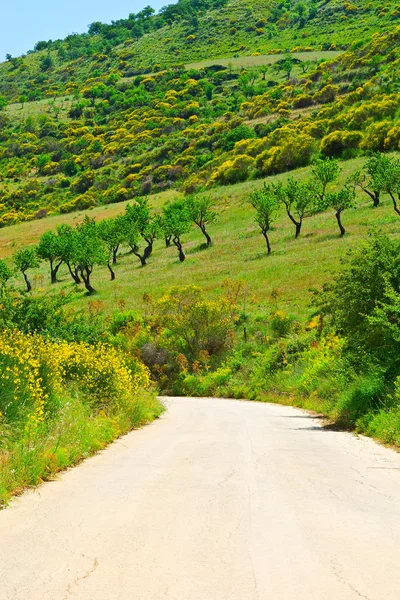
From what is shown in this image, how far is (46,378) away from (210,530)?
21.9 feet

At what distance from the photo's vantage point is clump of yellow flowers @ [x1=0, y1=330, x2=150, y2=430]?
987 cm

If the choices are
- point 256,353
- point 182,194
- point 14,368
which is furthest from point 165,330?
point 182,194

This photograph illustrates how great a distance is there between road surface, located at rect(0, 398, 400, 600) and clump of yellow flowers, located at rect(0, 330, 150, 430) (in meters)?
1.43

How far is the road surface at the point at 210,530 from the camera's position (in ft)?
14.4

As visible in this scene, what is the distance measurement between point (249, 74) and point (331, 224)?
140 meters

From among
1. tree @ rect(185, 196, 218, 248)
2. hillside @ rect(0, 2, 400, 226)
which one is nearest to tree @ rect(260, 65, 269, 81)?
hillside @ rect(0, 2, 400, 226)

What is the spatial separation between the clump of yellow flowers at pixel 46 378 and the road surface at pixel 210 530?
143 cm

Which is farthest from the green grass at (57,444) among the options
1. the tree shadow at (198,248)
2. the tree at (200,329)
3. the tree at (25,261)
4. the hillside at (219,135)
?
the hillside at (219,135)

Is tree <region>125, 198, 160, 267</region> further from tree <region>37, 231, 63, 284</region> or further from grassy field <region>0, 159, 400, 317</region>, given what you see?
tree <region>37, 231, 63, 284</region>

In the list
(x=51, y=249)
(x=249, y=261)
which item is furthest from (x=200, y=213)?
(x=51, y=249)

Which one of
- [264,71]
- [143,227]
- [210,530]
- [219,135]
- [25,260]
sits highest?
[264,71]

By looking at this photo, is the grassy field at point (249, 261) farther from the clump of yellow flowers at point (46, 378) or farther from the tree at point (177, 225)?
the clump of yellow flowers at point (46, 378)

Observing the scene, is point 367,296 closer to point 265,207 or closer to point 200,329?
point 200,329

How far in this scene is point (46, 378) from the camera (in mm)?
11734
